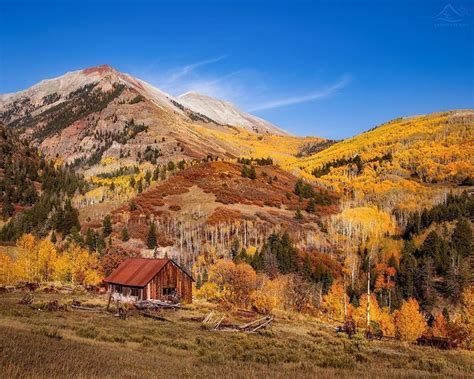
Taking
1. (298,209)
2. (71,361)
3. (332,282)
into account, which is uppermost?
(298,209)

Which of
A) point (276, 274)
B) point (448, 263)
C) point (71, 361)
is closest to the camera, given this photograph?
point (71, 361)

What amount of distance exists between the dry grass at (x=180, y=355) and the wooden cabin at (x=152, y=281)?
20.5m

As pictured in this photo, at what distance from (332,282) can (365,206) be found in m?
90.2

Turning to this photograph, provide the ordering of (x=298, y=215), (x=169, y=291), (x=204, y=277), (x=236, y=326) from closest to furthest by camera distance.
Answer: (x=236, y=326), (x=169, y=291), (x=204, y=277), (x=298, y=215)

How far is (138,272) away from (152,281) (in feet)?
12.9

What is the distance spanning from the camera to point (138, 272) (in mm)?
60625

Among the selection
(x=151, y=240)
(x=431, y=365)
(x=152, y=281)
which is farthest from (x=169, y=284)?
(x=151, y=240)

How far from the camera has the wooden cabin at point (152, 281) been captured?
57312mm

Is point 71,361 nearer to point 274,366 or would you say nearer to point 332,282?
point 274,366

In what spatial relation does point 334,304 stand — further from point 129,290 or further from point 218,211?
point 218,211

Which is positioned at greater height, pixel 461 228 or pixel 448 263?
pixel 461 228

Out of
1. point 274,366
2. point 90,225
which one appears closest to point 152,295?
point 274,366

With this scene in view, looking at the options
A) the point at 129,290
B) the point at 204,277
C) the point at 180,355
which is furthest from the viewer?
the point at 204,277

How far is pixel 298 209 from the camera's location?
15900cm
